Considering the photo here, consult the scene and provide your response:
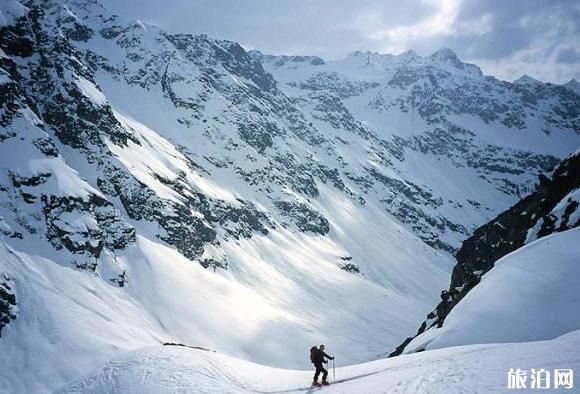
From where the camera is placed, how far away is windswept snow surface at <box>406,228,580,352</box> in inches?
736

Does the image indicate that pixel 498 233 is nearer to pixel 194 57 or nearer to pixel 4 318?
pixel 4 318

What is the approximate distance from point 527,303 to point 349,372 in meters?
9.12

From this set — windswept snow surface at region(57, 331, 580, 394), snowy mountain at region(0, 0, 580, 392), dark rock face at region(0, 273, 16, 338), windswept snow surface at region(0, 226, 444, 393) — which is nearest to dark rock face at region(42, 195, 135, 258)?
snowy mountain at region(0, 0, 580, 392)

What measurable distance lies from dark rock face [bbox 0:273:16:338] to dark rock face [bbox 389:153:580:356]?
4152cm

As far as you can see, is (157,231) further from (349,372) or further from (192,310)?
(349,372)

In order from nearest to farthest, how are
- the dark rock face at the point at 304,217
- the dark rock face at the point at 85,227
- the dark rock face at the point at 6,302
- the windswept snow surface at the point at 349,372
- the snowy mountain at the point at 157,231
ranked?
the windswept snow surface at the point at 349,372 < the dark rock face at the point at 6,302 < the snowy mountain at the point at 157,231 < the dark rock face at the point at 85,227 < the dark rock face at the point at 304,217

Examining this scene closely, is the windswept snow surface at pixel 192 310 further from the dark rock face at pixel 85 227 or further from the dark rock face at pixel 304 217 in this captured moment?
the dark rock face at pixel 304 217

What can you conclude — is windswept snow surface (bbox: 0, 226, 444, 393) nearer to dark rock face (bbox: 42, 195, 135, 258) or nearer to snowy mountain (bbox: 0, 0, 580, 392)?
snowy mountain (bbox: 0, 0, 580, 392)

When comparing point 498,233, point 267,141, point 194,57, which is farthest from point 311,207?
point 498,233

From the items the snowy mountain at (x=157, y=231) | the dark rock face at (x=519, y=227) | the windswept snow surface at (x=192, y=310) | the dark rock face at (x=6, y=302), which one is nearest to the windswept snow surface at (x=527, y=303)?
the dark rock face at (x=519, y=227)

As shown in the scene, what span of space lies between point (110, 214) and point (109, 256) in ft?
28.6

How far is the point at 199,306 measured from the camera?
235ft

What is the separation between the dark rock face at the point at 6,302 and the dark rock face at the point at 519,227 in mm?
41523

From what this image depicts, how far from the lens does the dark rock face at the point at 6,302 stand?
47625mm
